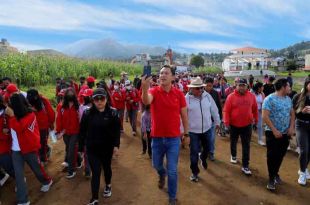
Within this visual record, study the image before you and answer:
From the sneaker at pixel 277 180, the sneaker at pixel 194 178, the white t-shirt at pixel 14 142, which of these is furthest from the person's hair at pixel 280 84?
the white t-shirt at pixel 14 142

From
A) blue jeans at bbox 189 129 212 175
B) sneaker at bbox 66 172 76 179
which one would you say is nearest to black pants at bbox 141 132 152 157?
blue jeans at bbox 189 129 212 175

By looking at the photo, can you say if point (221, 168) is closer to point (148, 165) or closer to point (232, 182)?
point (232, 182)

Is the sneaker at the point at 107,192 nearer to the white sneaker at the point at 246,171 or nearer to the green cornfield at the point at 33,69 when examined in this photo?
the white sneaker at the point at 246,171

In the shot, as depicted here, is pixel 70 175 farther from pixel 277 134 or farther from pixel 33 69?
pixel 33 69

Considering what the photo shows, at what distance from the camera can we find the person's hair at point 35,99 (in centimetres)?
679

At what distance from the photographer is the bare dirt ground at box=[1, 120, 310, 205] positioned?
5.75 m

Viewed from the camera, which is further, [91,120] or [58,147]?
[58,147]

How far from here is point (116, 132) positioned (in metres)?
5.42

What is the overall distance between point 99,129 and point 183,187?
2.24m

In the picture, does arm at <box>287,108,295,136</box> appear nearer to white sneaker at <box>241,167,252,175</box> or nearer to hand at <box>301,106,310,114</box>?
hand at <box>301,106,310,114</box>

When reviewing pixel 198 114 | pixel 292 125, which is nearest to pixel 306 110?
pixel 292 125

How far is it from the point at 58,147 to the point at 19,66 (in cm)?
1024

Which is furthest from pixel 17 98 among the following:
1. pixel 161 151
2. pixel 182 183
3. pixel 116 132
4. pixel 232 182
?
pixel 232 182

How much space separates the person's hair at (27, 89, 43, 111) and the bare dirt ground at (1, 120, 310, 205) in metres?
1.53
